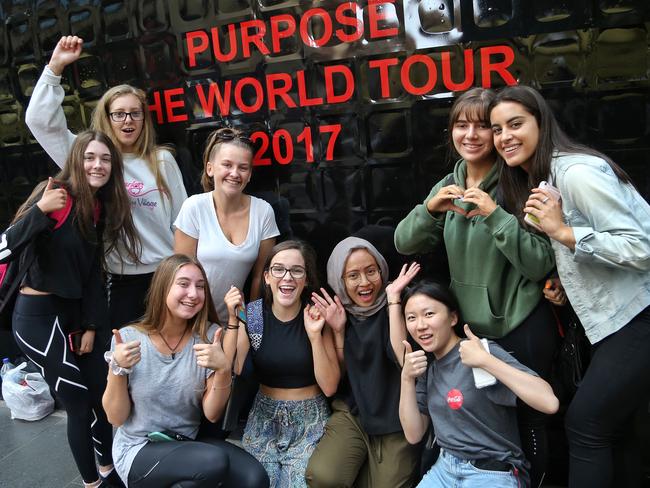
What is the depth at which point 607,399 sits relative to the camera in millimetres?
2078

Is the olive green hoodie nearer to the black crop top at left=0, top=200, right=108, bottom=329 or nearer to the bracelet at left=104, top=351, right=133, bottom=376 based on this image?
the bracelet at left=104, top=351, right=133, bottom=376

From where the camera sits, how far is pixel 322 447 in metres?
2.70

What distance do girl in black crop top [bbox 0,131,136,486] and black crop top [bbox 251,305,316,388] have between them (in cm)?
86

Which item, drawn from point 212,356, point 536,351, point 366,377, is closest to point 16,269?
point 212,356

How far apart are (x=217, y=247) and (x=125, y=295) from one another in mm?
670

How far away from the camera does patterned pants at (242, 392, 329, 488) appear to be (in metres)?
2.71

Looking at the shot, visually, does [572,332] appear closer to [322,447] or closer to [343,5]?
[322,447]

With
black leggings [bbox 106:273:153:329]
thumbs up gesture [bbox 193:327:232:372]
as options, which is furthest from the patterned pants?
black leggings [bbox 106:273:153:329]

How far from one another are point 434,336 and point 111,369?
132cm

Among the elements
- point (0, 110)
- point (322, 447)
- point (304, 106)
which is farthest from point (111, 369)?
point (0, 110)

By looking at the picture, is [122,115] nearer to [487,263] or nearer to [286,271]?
[286,271]

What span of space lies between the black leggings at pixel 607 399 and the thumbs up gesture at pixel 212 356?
1346 millimetres

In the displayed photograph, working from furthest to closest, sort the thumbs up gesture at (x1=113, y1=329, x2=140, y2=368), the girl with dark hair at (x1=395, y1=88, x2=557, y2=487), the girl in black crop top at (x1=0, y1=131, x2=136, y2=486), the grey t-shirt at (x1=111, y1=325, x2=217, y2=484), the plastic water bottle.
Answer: the plastic water bottle → the girl in black crop top at (x1=0, y1=131, x2=136, y2=486) → the grey t-shirt at (x1=111, y1=325, x2=217, y2=484) → the thumbs up gesture at (x1=113, y1=329, x2=140, y2=368) → the girl with dark hair at (x1=395, y1=88, x2=557, y2=487)

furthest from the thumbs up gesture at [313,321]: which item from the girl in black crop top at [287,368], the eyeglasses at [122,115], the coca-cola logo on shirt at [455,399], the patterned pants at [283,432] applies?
the eyeglasses at [122,115]
